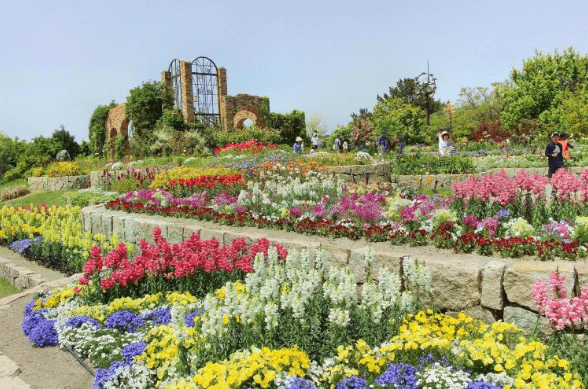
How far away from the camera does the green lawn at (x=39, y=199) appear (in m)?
15.9

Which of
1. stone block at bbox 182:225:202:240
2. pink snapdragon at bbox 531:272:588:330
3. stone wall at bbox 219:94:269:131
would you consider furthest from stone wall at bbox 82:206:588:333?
stone wall at bbox 219:94:269:131

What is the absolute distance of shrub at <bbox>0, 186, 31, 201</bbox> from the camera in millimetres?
18022

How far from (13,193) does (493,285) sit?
18.8m

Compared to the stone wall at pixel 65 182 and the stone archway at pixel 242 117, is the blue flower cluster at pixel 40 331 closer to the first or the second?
the stone wall at pixel 65 182

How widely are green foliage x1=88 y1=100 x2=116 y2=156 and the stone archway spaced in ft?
27.1

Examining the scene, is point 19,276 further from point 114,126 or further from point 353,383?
point 114,126

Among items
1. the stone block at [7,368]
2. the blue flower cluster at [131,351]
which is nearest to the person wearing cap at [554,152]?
the blue flower cluster at [131,351]

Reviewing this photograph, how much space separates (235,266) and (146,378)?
191cm

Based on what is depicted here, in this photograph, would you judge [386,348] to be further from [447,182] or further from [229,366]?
[447,182]

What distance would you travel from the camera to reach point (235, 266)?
5285 mm

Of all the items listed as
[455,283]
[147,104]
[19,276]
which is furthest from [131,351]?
[147,104]

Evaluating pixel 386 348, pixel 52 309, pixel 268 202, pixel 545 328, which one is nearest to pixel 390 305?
pixel 386 348

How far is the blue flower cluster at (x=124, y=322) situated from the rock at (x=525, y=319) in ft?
10.6

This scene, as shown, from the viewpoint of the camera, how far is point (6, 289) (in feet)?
25.4
